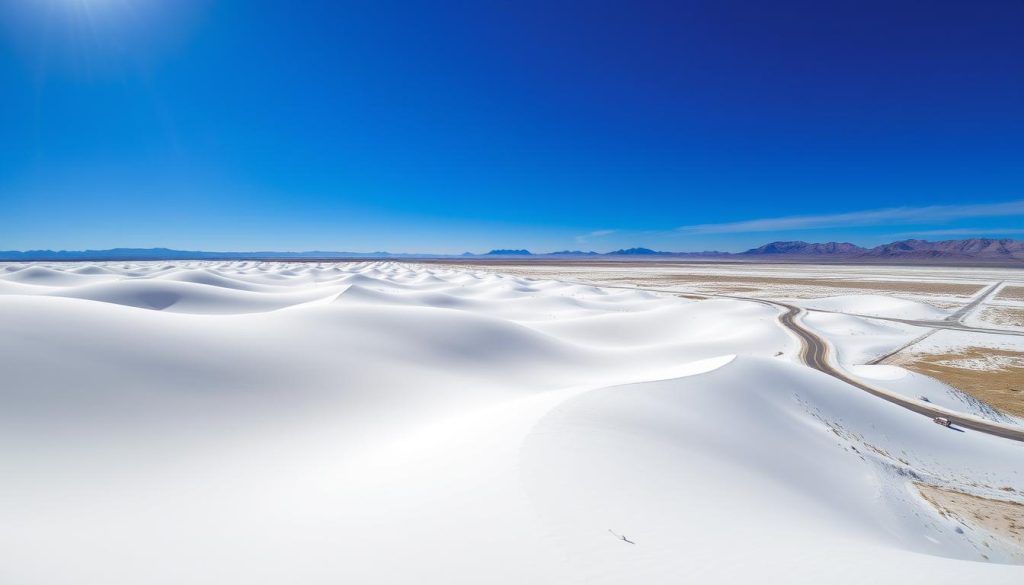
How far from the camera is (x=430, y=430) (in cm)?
1216

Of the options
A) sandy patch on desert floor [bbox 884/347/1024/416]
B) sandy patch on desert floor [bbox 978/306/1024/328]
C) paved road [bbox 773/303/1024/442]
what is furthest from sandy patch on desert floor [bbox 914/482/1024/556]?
sandy patch on desert floor [bbox 978/306/1024/328]

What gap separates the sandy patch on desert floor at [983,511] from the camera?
38.6 ft

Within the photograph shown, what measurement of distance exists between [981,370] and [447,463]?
37467 mm

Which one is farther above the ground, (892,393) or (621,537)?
(621,537)

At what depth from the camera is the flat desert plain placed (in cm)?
622

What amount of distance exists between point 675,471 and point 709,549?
9.34 ft

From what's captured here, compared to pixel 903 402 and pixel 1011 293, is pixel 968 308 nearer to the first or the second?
pixel 1011 293

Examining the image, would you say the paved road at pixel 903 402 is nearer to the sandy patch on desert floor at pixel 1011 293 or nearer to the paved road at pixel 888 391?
the paved road at pixel 888 391

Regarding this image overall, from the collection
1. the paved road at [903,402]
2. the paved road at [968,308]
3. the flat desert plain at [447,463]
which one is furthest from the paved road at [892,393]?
the paved road at [968,308]

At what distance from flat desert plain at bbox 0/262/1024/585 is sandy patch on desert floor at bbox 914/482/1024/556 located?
0.30 ft

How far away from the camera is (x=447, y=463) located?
9.02 metres

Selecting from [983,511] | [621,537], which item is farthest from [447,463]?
[983,511]

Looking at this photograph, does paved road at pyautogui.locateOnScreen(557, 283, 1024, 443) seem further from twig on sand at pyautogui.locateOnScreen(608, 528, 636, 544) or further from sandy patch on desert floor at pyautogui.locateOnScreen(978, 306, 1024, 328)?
twig on sand at pyautogui.locateOnScreen(608, 528, 636, 544)

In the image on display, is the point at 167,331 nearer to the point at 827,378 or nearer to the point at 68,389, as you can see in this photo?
the point at 68,389
